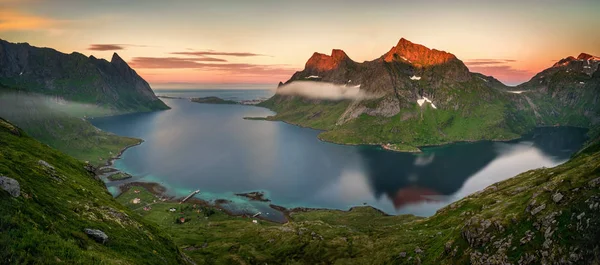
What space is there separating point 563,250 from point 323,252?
277 feet

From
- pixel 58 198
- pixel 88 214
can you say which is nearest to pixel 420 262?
pixel 88 214

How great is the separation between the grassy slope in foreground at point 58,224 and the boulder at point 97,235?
0.82m

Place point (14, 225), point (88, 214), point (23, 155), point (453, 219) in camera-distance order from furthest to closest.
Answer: point (453, 219) < point (23, 155) < point (88, 214) < point (14, 225)

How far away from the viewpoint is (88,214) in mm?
62750

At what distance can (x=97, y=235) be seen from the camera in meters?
53.9

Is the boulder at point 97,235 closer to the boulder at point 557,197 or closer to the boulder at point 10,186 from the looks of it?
the boulder at point 10,186

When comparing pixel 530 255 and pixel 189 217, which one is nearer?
pixel 530 255

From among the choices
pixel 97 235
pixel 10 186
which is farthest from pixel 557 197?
pixel 10 186

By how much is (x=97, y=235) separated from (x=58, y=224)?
7.03m

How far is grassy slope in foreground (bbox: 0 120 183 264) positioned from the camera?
38.2 meters

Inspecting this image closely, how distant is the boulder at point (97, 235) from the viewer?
53.2m

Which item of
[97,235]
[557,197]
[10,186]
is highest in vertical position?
[10,186]

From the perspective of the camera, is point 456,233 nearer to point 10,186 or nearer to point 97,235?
point 97,235

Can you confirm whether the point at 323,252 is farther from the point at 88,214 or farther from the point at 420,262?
the point at 88,214
